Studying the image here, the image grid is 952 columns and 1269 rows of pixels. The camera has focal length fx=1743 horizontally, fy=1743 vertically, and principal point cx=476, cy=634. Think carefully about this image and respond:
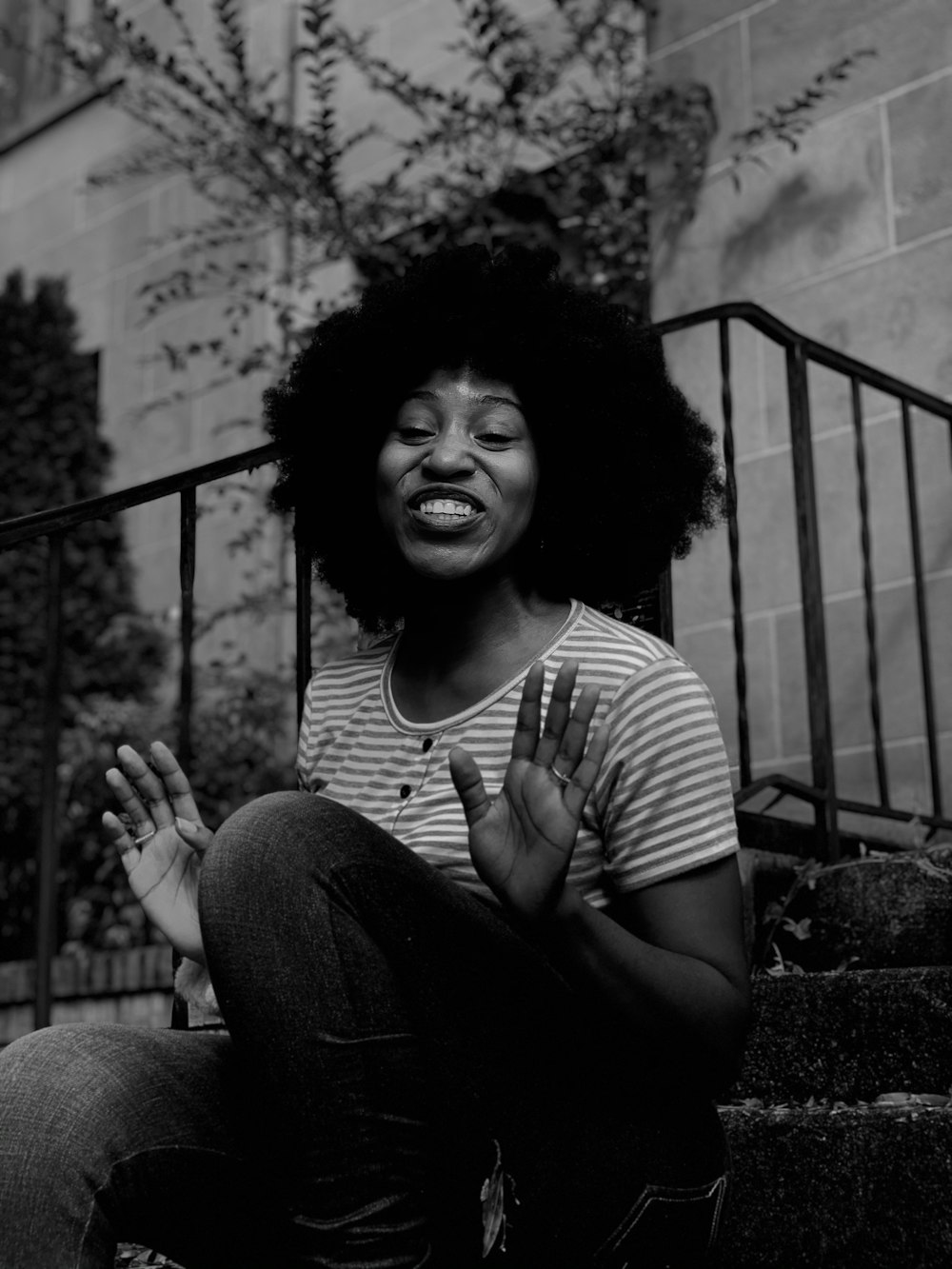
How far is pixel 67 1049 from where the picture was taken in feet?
5.50

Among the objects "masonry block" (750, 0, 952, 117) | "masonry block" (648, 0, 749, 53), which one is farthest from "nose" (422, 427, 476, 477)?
"masonry block" (648, 0, 749, 53)

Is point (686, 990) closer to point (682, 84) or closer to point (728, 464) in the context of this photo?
point (728, 464)

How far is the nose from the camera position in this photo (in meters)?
2.00

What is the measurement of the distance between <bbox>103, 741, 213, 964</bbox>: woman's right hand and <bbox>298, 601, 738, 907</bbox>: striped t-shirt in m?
0.17

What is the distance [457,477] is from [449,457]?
0.08ft

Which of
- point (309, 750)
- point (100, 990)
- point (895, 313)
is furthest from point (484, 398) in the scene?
point (100, 990)

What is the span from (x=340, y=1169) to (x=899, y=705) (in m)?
3.07

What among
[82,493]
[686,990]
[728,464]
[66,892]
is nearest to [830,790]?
[728,464]

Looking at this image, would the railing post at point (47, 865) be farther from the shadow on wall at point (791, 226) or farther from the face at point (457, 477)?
the shadow on wall at point (791, 226)

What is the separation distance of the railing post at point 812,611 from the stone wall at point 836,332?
0.99 meters

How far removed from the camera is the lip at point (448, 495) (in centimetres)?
201

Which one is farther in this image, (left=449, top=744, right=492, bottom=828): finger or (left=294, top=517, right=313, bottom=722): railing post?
(left=294, top=517, right=313, bottom=722): railing post

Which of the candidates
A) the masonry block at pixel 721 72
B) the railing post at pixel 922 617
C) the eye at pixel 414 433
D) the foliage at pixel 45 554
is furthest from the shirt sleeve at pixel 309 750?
the foliage at pixel 45 554

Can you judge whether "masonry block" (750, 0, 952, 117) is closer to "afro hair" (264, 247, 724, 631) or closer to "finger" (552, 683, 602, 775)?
"afro hair" (264, 247, 724, 631)
